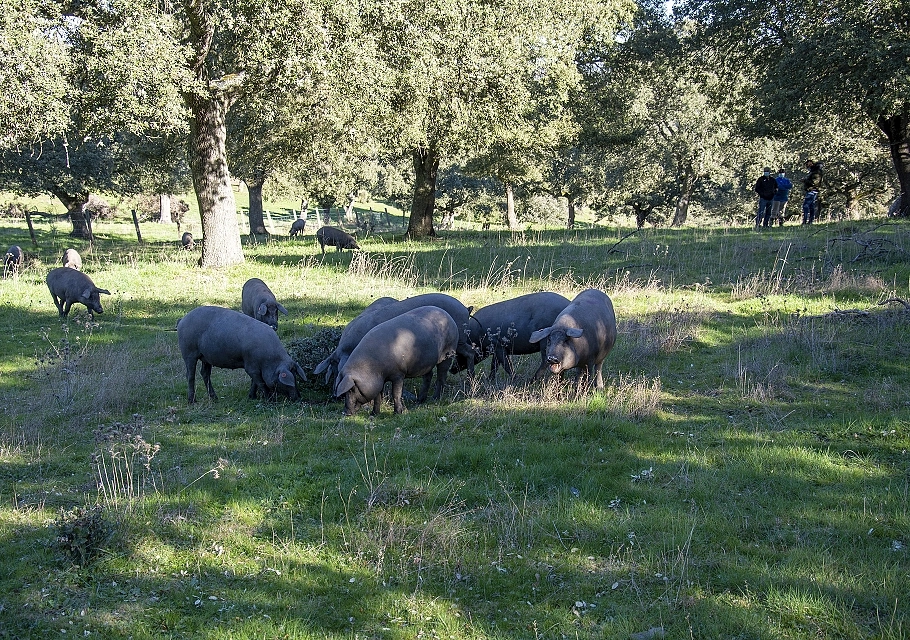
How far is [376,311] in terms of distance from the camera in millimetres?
10445

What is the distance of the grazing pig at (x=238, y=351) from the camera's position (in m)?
9.72

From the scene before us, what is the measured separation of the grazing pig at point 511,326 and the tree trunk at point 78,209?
28830mm

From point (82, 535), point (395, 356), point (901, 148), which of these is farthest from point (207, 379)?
point (901, 148)

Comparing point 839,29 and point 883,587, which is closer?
point 883,587

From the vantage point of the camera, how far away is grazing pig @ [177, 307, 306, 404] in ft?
31.9

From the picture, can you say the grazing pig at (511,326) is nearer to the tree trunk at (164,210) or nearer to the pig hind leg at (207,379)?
the pig hind leg at (207,379)

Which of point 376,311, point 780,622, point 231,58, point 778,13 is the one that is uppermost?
point 778,13

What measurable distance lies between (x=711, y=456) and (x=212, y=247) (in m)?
16.1

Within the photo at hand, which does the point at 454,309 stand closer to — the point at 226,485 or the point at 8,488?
the point at 226,485

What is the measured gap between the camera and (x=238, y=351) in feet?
32.1

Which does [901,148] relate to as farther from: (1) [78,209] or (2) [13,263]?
(1) [78,209]

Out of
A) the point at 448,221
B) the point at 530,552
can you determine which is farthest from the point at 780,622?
the point at 448,221

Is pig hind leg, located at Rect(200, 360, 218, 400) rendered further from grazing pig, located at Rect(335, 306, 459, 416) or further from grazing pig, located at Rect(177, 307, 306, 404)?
grazing pig, located at Rect(335, 306, 459, 416)

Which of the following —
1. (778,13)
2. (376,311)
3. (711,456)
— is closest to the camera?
Result: (711,456)
